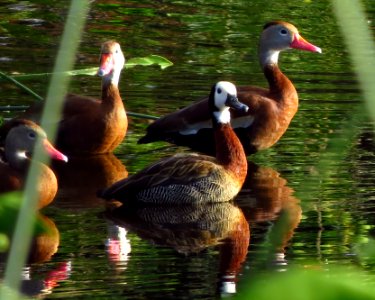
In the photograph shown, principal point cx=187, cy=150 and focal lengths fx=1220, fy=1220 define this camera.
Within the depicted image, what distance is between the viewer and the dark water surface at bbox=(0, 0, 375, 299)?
6.19m

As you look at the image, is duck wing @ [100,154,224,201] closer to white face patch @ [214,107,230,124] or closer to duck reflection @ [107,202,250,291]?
duck reflection @ [107,202,250,291]

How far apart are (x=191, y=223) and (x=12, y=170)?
1.17 meters

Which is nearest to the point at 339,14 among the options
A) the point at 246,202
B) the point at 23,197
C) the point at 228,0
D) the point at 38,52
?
the point at 23,197

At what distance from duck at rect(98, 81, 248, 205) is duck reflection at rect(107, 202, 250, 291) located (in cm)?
6

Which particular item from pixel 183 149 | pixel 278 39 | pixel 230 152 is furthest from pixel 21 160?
pixel 278 39

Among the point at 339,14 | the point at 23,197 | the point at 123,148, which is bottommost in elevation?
the point at 123,148

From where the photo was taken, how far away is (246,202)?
827cm

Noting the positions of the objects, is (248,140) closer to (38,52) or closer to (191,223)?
(191,223)

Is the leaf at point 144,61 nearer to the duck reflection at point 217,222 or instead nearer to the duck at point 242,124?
the duck reflection at point 217,222

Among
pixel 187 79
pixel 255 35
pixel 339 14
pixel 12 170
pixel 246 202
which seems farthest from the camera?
pixel 255 35

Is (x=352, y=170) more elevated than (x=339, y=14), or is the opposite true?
(x=339, y=14)

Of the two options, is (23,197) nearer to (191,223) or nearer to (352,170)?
(191,223)

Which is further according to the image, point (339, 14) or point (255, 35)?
point (255, 35)

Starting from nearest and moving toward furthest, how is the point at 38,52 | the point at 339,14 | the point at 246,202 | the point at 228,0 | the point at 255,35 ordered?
1. the point at 339,14
2. the point at 246,202
3. the point at 38,52
4. the point at 255,35
5. the point at 228,0
